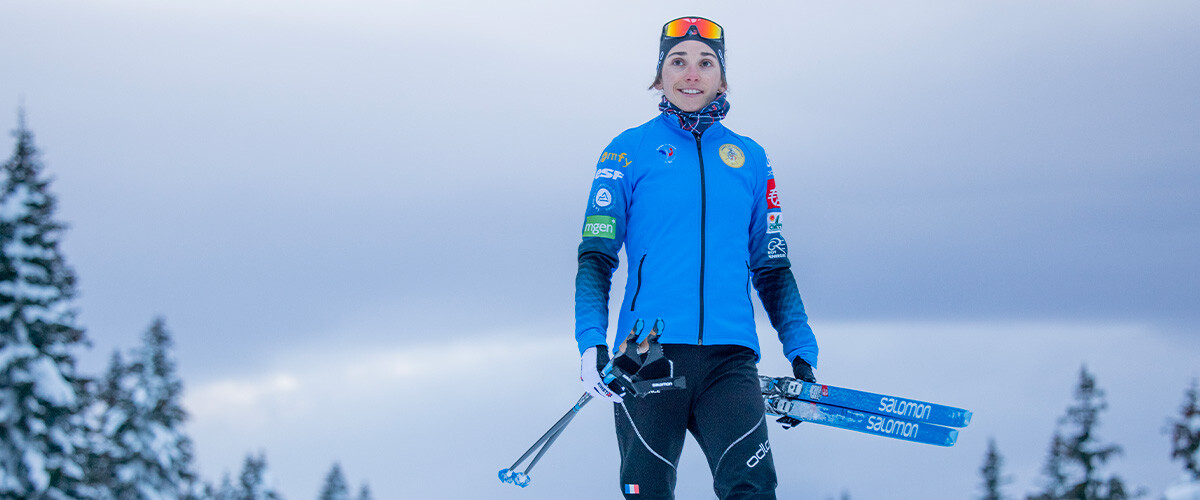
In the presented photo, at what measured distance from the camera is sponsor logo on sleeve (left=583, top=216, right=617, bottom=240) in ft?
20.0

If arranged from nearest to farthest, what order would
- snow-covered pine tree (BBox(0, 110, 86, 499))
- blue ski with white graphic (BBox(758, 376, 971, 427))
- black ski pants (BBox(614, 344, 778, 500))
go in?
black ski pants (BBox(614, 344, 778, 500)) < blue ski with white graphic (BBox(758, 376, 971, 427)) < snow-covered pine tree (BBox(0, 110, 86, 499))

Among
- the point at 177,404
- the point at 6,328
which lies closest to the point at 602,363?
the point at 6,328

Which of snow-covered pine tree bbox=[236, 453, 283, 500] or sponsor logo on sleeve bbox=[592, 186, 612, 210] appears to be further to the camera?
snow-covered pine tree bbox=[236, 453, 283, 500]

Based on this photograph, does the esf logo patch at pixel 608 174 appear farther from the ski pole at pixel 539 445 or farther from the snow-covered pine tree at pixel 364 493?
the snow-covered pine tree at pixel 364 493

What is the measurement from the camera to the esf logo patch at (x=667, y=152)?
Result: 20.4ft

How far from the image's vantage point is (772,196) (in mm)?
6516

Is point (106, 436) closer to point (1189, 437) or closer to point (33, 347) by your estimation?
point (33, 347)

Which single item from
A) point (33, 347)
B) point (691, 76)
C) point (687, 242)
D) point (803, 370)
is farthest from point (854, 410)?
point (33, 347)

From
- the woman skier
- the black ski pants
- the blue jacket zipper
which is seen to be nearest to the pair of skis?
the woman skier

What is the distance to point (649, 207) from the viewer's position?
610 cm

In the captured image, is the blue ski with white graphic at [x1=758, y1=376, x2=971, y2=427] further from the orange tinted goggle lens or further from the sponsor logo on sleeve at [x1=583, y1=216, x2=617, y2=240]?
the orange tinted goggle lens

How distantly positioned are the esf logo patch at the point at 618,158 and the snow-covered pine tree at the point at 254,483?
34.2 metres

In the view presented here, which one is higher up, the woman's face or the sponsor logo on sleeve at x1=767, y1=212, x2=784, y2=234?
the woman's face

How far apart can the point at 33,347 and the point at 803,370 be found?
20.4 m
